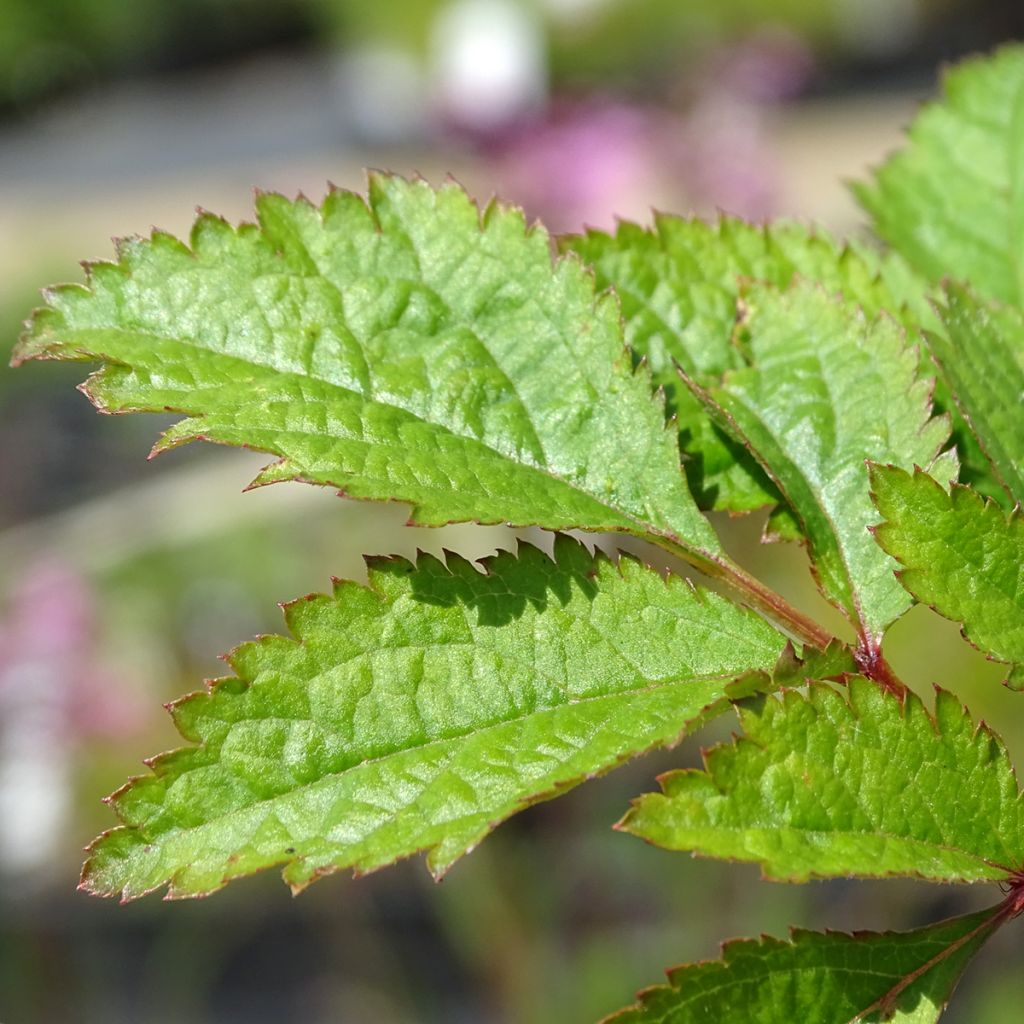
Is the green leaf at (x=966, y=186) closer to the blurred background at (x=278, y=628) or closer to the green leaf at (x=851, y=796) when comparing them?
the green leaf at (x=851, y=796)

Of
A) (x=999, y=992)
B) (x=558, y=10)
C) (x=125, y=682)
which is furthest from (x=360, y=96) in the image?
(x=999, y=992)

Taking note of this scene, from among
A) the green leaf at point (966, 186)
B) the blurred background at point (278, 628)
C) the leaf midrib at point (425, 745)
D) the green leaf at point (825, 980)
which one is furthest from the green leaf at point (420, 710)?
the blurred background at point (278, 628)

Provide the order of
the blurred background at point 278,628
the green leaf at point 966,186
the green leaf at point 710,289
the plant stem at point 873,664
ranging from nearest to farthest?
the plant stem at point 873,664 → the green leaf at point 710,289 → the green leaf at point 966,186 → the blurred background at point 278,628

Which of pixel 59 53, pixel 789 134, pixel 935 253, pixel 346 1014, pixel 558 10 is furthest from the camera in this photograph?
pixel 59 53

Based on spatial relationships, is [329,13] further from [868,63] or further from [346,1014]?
[346,1014]

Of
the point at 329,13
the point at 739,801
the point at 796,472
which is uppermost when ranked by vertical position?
the point at 329,13

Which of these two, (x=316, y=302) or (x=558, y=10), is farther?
(x=558, y=10)

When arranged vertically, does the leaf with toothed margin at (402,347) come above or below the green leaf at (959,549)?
above
